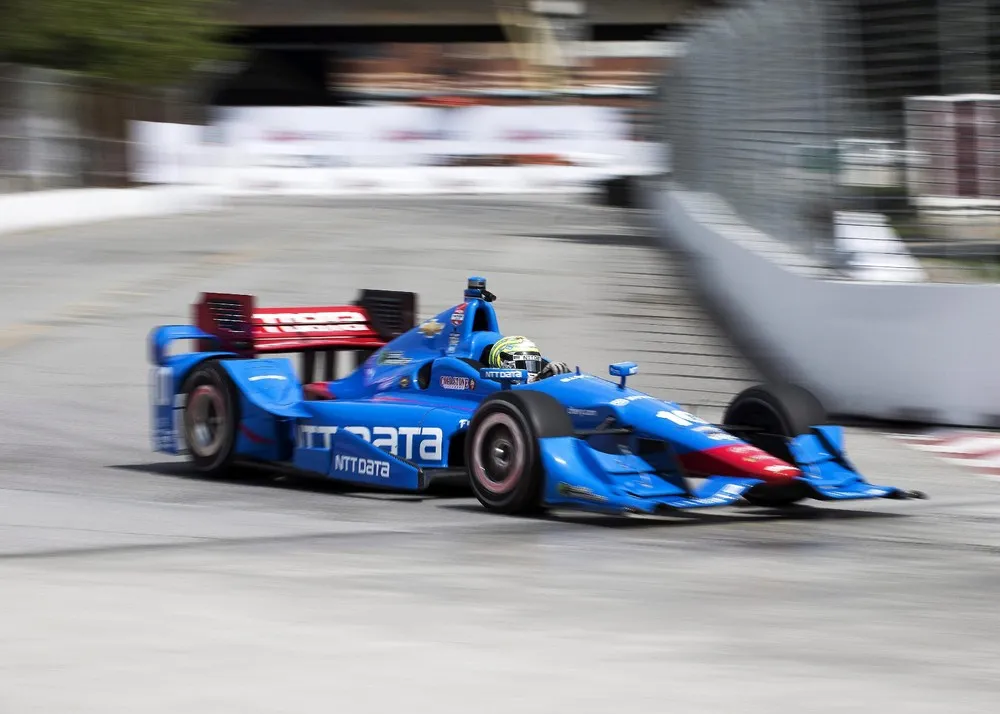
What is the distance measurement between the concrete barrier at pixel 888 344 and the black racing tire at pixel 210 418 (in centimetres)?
405

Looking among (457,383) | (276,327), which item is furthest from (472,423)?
(276,327)

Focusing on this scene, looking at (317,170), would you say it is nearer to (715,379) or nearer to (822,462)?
(715,379)

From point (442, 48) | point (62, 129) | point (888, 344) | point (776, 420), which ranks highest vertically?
point (442, 48)

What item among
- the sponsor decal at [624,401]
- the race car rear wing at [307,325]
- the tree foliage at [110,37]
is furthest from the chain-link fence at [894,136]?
the tree foliage at [110,37]

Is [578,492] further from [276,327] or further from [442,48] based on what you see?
[442,48]

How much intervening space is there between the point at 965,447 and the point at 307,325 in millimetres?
3759

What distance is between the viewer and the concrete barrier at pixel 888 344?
919cm

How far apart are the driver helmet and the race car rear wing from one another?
5.32 feet

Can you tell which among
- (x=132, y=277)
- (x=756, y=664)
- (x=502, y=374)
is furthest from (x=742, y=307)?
(x=756, y=664)

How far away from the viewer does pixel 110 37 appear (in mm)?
29719

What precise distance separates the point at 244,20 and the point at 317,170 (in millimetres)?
16168

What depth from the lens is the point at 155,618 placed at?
4348 mm

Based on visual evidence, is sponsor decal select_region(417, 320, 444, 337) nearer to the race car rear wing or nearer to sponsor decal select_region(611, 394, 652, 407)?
the race car rear wing

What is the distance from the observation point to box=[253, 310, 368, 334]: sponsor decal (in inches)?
335
